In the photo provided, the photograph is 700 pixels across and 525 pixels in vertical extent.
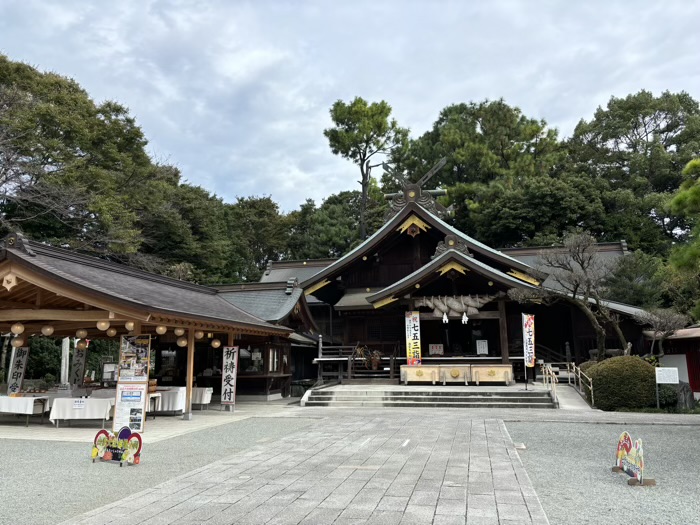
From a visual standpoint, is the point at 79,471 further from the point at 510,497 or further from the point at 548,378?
the point at 548,378

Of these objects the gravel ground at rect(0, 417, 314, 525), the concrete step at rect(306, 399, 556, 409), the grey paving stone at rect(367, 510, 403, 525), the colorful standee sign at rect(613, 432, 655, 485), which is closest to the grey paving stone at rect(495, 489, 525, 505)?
the grey paving stone at rect(367, 510, 403, 525)

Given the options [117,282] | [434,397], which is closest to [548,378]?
[434,397]

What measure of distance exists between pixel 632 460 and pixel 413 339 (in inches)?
427

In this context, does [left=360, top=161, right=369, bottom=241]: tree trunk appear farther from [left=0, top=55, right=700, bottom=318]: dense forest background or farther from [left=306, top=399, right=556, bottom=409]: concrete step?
[left=306, top=399, right=556, bottom=409]: concrete step

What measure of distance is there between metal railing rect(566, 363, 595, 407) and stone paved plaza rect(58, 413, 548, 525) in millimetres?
6093

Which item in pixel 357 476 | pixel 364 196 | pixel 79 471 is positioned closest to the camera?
pixel 357 476

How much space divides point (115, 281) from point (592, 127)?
38.5 metres

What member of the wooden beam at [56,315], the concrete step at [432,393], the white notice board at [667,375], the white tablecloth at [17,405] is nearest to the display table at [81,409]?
the white tablecloth at [17,405]

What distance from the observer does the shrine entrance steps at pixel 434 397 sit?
1334cm

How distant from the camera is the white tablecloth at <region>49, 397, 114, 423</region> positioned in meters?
10.0

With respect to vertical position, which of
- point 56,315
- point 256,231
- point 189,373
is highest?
point 256,231

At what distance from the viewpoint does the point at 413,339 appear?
16.5 m

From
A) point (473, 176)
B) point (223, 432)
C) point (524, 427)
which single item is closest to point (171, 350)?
point (223, 432)

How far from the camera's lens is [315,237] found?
3781 centimetres
